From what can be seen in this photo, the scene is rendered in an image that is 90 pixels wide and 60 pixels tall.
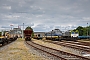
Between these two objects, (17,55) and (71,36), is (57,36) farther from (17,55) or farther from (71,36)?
(17,55)

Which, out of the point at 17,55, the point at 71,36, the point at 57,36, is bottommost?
the point at 17,55

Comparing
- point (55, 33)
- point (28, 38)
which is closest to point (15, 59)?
point (28, 38)

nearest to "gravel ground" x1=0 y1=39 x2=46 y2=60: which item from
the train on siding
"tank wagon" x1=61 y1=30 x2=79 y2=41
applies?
the train on siding

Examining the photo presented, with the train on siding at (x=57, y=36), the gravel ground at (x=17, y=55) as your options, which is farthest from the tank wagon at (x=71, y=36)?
the gravel ground at (x=17, y=55)

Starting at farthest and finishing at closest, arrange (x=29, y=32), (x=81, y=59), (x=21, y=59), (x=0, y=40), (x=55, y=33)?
(x=55, y=33), (x=29, y=32), (x=0, y=40), (x=21, y=59), (x=81, y=59)

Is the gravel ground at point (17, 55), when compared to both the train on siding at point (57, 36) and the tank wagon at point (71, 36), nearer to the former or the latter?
the train on siding at point (57, 36)

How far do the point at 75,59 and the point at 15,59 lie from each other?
389cm

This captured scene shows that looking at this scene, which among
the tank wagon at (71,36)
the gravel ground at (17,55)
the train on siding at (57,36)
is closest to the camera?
the gravel ground at (17,55)

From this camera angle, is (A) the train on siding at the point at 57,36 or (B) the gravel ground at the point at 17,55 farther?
(A) the train on siding at the point at 57,36

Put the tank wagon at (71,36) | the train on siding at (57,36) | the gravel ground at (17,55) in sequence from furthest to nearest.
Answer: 1. the train on siding at (57,36)
2. the tank wagon at (71,36)
3. the gravel ground at (17,55)

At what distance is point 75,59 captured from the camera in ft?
35.5

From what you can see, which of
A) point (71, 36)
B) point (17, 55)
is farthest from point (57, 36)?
point (17, 55)

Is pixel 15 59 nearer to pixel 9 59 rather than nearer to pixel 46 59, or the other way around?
pixel 9 59

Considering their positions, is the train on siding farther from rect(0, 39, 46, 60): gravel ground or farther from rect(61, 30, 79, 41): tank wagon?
rect(0, 39, 46, 60): gravel ground
